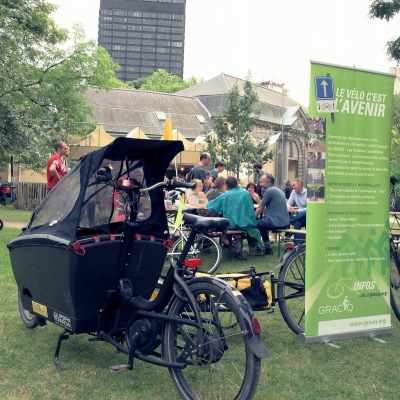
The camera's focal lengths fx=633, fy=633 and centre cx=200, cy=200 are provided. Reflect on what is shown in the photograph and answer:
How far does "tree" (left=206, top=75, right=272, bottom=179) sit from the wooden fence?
14895mm

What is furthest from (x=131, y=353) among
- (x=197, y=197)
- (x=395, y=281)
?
(x=197, y=197)

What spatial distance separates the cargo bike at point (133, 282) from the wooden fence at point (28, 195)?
68.6 feet

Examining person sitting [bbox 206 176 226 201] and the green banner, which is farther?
person sitting [bbox 206 176 226 201]

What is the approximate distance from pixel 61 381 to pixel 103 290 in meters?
0.72

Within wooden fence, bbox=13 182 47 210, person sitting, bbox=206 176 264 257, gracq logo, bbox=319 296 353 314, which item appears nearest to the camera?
gracq logo, bbox=319 296 353 314

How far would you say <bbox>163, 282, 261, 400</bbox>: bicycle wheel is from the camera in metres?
3.87

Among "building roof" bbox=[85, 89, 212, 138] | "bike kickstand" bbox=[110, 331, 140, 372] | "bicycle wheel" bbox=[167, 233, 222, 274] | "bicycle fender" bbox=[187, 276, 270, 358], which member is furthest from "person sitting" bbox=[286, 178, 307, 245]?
"building roof" bbox=[85, 89, 212, 138]

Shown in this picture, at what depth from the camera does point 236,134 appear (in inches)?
1547

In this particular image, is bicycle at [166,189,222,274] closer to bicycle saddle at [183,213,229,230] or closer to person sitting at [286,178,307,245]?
person sitting at [286,178,307,245]

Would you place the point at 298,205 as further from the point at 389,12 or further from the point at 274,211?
the point at 389,12

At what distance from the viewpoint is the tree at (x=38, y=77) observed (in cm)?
2438

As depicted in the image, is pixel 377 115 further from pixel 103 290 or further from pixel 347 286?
pixel 103 290

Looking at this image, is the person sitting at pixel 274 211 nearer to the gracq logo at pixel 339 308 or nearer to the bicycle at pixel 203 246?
the bicycle at pixel 203 246

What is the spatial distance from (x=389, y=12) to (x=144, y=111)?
47.8m
